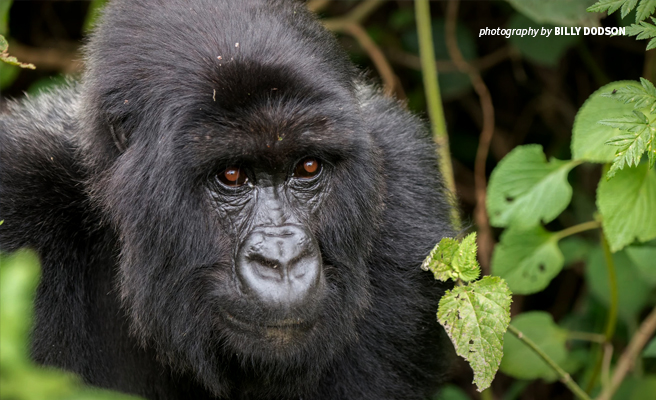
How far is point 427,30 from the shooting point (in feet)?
14.6

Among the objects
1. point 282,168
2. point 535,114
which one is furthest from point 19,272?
point 535,114

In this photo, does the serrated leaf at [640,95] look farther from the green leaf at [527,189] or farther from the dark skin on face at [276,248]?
the dark skin on face at [276,248]

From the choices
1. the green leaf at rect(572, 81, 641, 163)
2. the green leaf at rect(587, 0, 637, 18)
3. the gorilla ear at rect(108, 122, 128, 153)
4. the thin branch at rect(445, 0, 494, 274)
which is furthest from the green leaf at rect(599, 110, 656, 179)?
the thin branch at rect(445, 0, 494, 274)

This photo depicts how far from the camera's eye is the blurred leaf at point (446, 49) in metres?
5.57

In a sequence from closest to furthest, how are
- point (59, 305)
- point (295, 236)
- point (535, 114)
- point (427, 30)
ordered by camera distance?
point (295, 236) < point (59, 305) < point (427, 30) < point (535, 114)

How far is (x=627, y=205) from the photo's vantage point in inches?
115

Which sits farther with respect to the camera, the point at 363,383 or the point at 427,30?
the point at 427,30

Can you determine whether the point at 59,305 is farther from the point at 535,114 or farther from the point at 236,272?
the point at 535,114

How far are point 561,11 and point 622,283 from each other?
5.06 feet

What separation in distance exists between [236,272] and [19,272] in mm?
1383

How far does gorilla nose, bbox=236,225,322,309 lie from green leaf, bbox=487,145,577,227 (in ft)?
3.38

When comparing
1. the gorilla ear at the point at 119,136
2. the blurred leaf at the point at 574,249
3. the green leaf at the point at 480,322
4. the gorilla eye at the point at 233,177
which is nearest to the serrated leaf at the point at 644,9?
the green leaf at the point at 480,322

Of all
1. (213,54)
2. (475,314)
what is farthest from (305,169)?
(475,314)

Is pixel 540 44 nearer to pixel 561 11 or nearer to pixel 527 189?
pixel 561 11
